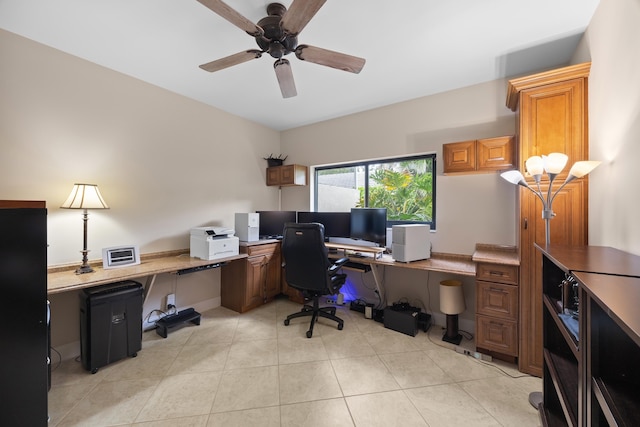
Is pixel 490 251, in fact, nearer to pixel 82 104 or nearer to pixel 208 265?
pixel 208 265

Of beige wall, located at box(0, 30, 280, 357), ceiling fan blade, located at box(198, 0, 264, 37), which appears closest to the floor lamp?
ceiling fan blade, located at box(198, 0, 264, 37)

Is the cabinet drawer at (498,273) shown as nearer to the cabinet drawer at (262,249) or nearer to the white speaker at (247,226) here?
the cabinet drawer at (262,249)

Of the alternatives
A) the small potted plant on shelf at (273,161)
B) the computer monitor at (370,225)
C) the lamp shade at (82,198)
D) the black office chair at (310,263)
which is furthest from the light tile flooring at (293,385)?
the small potted plant on shelf at (273,161)

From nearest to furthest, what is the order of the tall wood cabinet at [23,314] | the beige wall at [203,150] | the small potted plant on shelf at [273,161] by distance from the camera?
the tall wood cabinet at [23,314] < the beige wall at [203,150] < the small potted plant on shelf at [273,161]

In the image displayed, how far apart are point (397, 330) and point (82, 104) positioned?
380cm

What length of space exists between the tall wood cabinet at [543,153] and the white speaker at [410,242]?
86 cm

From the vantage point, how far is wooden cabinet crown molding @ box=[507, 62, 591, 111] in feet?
5.95

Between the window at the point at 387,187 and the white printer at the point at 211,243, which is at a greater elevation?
the window at the point at 387,187

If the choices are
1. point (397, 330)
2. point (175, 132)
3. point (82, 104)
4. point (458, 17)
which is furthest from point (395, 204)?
point (82, 104)

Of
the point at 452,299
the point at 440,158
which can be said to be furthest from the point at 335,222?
the point at 452,299

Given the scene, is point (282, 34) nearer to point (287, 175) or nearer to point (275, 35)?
point (275, 35)

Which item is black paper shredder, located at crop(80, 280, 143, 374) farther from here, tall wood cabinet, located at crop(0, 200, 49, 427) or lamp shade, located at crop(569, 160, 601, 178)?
A: lamp shade, located at crop(569, 160, 601, 178)

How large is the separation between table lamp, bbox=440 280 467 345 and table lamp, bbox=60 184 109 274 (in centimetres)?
329

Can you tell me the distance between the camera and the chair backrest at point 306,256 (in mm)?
2527
